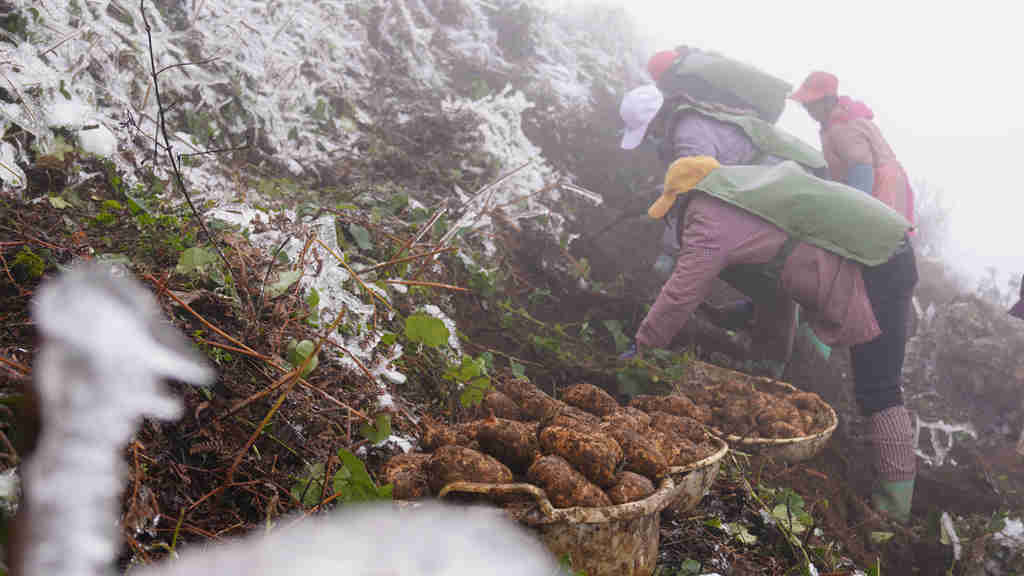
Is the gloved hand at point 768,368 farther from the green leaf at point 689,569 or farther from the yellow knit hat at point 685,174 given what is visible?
the green leaf at point 689,569

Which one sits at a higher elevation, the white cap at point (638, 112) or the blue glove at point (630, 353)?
the white cap at point (638, 112)

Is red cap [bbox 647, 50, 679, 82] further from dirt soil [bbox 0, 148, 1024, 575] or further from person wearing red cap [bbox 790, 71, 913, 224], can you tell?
dirt soil [bbox 0, 148, 1024, 575]

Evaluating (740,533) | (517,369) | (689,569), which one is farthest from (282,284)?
(740,533)

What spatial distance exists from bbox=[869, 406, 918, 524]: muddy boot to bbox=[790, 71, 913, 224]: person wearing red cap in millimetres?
2163

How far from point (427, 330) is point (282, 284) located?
1.39 feet

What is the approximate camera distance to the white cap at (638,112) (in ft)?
16.1

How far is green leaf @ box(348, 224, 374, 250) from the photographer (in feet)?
7.74

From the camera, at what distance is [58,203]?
5.74ft

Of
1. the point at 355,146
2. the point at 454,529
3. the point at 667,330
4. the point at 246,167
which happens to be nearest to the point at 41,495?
the point at 454,529

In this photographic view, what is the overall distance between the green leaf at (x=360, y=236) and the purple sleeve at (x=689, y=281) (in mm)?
1647

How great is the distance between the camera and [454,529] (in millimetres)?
397

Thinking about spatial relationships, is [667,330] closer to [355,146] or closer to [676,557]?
[676,557]

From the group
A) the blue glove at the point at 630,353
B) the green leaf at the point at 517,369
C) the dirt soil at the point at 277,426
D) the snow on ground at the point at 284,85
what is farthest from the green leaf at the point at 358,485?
the blue glove at the point at 630,353

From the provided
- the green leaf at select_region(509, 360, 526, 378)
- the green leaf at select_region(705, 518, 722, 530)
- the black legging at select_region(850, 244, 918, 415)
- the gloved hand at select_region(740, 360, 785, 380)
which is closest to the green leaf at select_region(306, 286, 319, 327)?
the green leaf at select_region(509, 360, 526, 378)
